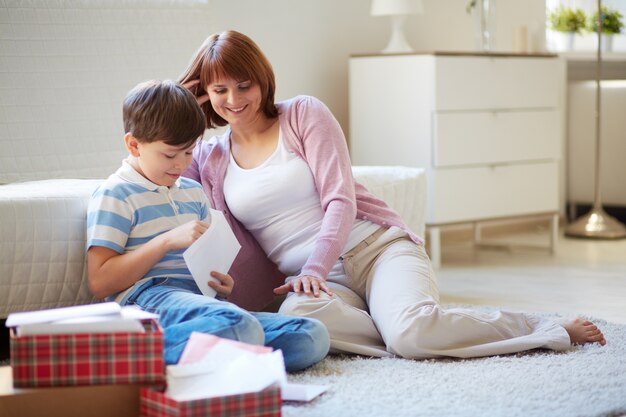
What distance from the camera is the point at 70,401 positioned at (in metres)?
1.58

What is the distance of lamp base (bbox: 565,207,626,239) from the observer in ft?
14.5

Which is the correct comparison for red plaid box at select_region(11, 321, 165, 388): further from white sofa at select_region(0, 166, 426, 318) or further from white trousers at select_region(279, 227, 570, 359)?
white trousers at select_region(279, 227, 570, 359)

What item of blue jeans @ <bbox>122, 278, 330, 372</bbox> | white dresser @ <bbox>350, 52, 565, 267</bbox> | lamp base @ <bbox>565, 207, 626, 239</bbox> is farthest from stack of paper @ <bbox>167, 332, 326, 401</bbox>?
lamp base @ <bbox>565, 207, 626, 239</bbox>

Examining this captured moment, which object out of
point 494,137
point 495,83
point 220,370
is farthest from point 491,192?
point 220,370

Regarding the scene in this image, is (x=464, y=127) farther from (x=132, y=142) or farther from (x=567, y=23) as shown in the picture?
(x=132, y=142)

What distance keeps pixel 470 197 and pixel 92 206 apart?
207 centimetres

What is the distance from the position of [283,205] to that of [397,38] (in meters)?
1.81

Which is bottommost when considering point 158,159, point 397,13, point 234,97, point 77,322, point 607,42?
point 77,322

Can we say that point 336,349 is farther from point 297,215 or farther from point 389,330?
point 297,215

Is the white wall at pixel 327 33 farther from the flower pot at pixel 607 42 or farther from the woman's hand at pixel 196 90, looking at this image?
the woman's hand at pixel 196 90

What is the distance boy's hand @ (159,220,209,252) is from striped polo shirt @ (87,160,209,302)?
7cm

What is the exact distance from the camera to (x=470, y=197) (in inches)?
150

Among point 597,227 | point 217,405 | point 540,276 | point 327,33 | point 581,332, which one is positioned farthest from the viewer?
point 597,227

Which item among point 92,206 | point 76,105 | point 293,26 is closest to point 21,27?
point 76,105
